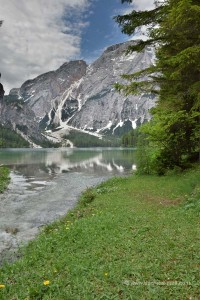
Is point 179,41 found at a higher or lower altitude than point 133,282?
higher

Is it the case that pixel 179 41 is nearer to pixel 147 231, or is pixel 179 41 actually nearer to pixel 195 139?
pixel 195 139

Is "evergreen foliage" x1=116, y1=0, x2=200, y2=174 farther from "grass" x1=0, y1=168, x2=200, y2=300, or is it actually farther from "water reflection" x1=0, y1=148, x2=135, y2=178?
"water reflection" x1=0, y1=148, x2=135, y2=178

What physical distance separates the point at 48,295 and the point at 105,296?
5.23 feet

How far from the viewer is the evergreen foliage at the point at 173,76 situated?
17641mm

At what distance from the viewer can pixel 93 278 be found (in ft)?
26.9

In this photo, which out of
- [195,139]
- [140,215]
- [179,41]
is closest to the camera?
[140,215]

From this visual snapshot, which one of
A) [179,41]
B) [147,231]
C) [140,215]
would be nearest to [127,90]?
[179,41]

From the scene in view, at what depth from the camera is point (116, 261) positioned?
9.11m

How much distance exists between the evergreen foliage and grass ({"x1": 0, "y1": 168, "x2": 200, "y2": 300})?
9.55 metres

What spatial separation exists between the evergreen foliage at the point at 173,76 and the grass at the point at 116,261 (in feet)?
31.3

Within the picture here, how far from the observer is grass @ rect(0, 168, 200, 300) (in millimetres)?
7484

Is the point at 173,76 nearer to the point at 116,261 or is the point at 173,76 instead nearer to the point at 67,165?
the point at 116,261

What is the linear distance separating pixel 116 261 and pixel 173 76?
1429 cm

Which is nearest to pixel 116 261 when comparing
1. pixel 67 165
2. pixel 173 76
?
pixel 173 76
